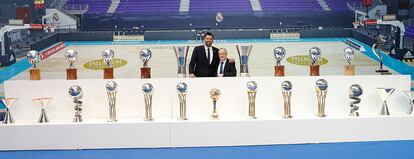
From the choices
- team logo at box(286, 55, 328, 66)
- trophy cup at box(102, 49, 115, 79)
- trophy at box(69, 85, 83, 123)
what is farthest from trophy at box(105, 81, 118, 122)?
team logo at box(286, 55, 328, 66)

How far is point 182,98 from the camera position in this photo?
5.25 m

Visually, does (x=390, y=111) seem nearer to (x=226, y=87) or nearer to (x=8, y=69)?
(x=226, y=87)

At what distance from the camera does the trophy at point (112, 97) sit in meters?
5.18

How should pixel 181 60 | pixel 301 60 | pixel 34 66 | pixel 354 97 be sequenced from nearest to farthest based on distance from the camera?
pixel 354 97, pixel 34 66, pixel 181 60, pixel 301 60

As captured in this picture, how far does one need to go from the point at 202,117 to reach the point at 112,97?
78cm

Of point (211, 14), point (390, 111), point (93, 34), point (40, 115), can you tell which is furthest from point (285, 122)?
point (211, 14)


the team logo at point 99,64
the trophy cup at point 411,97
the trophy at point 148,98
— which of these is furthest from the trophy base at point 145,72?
the team logo at point 99,64

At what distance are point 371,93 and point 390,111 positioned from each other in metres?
0.24

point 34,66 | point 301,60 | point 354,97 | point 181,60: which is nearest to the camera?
point 354,97

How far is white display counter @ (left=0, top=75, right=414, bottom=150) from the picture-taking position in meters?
5.22

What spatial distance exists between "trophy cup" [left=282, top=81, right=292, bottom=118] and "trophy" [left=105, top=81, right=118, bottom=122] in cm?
138

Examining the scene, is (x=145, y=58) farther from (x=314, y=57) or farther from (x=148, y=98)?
(x=314, y=57)

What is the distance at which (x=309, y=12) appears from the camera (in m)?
32.1

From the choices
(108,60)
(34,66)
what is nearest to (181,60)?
(108,60)
